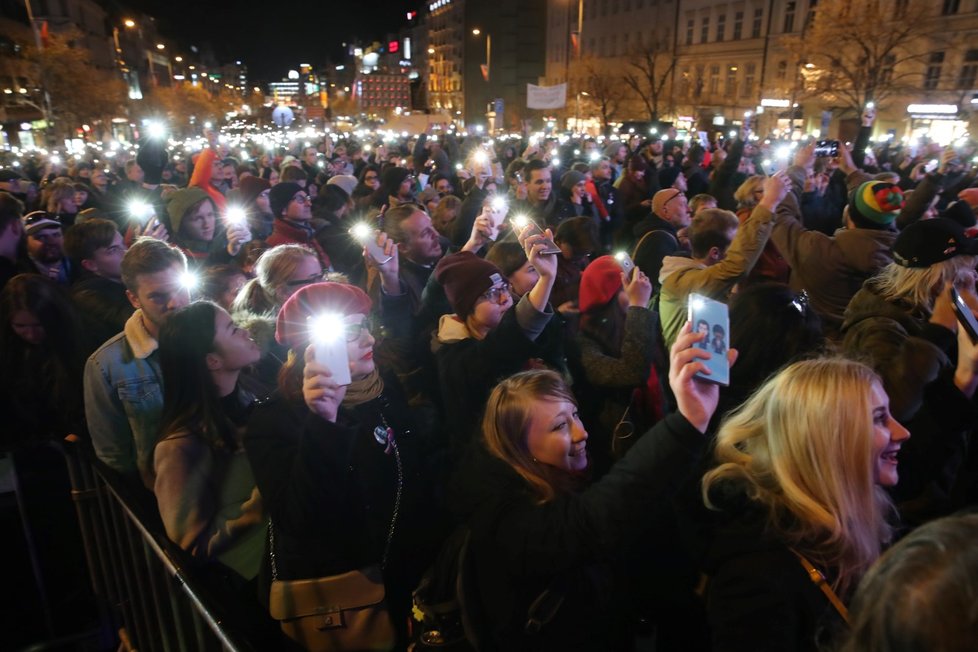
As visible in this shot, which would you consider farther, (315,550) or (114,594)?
(114,594)

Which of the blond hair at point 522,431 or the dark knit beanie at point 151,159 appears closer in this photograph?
the blond hair at point 522,431

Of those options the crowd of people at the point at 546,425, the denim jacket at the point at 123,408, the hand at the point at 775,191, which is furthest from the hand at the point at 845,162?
the denim jacket at the point at 123,408

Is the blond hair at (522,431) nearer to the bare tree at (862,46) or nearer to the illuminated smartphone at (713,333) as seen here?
the illuminated smartphone at (713,333)

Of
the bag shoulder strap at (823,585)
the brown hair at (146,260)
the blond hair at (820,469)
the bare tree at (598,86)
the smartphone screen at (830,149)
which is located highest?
the bare tree at (598,86)

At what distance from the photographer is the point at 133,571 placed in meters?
2.95

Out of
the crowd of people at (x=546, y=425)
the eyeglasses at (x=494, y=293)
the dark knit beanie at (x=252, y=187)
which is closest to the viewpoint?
the crowd of people at (x=546, y=425)

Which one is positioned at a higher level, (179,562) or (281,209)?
(281,209)

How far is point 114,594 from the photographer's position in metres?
3.32

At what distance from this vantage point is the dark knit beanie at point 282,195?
638 centimetres

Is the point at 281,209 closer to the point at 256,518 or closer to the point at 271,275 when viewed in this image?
the point at 271,275

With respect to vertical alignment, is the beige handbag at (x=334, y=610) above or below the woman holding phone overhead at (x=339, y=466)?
below

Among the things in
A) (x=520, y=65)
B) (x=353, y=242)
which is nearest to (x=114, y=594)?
(x=353, y=242)

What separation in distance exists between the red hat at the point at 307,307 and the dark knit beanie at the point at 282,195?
12.9ft

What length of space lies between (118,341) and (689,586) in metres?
3.12
